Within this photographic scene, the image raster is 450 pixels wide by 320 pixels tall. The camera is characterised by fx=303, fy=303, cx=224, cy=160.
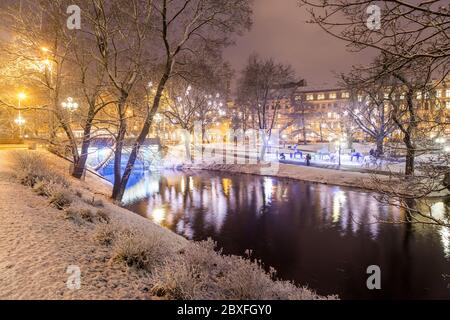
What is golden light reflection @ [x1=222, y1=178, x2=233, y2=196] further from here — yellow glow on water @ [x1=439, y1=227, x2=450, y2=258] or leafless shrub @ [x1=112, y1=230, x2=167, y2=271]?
leafless shrub @ [x1=112, y1=230, x2=167, y2=271]

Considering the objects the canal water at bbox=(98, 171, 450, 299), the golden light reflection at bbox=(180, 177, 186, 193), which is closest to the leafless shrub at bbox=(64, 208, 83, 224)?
the canal water at bbox=(98, 171, 450, 299)

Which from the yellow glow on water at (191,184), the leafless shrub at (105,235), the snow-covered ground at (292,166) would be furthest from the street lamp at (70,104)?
the snow-covered ground at (292,166)

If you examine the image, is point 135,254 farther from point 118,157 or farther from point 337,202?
point 337,202

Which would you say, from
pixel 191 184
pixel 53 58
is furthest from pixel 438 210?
pixel 53 58

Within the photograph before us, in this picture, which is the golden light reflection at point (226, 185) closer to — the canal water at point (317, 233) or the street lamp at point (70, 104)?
the canal water at point (317, 233)

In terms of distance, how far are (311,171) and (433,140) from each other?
26857 mm

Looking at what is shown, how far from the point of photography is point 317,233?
1441 centimetres

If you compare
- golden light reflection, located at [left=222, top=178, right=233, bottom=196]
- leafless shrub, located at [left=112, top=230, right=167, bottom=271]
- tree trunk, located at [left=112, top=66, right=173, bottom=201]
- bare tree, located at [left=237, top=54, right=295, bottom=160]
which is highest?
bare tree, located at [left=237, top=54, right=295, bottom=160]

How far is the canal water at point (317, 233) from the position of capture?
378 inches

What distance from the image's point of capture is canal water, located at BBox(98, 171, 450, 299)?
9609 millimetres

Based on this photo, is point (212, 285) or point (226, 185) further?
point (226, 185)

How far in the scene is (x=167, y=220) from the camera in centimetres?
1628

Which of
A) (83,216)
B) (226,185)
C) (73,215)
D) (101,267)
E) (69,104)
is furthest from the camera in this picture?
(226,185)
